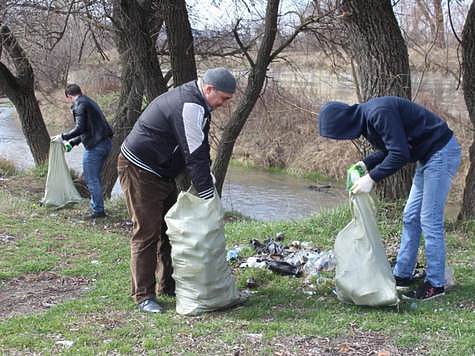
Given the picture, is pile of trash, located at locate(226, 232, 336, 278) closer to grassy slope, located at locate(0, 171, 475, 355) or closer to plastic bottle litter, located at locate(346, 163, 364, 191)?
grassy slope, located at locate(0, 171, 475, 355)

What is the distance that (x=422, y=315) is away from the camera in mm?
4125

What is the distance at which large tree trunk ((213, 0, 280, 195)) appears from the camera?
29.8ft

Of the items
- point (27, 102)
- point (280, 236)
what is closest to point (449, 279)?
point (280, 236)

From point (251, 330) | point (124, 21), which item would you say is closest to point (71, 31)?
point (124, 21)

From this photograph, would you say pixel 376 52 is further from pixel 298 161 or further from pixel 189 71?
pixel 298 161

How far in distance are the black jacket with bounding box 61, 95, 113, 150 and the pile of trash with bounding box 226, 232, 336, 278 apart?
115 inches

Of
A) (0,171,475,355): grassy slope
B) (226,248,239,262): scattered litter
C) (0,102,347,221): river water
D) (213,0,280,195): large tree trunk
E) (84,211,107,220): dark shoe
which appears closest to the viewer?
(0,171,475,355): grassy slope

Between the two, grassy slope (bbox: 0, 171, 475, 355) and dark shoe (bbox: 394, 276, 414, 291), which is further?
dark shoe (bbox: 394, 276, 414, 291)

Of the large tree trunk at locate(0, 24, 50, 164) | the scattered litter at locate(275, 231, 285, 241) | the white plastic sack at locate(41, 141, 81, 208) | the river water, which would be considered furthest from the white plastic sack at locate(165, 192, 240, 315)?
the large tree trunk at locate(0, 24, 50, 164)

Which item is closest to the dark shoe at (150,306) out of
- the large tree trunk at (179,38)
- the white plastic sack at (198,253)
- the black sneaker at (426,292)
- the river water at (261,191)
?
the white plastic sack at (198,253)

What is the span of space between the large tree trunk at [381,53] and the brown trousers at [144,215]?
3.08m

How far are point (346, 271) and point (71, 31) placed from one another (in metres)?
8.91

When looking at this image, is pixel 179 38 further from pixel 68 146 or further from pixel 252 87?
pixel 68 146

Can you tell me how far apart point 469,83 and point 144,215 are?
4425 mm
